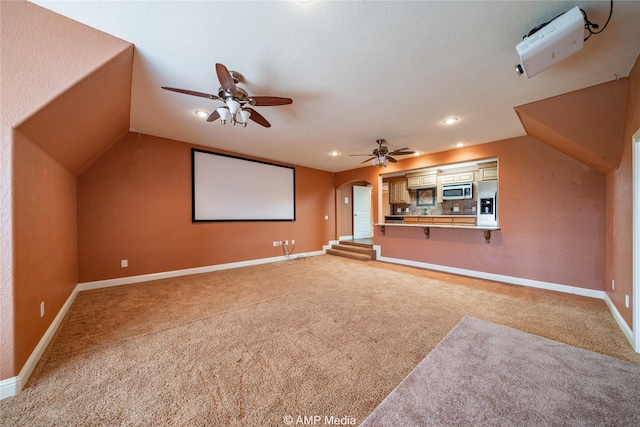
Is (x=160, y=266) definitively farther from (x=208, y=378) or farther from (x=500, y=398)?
(x=500, y=398)

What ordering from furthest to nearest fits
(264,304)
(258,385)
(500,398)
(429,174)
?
(429,174) → (264,304) → (258,385) → (500,398)

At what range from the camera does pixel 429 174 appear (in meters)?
6.44

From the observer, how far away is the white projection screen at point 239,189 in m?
4.62

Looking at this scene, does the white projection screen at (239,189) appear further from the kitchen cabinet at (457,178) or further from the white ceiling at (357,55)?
the kitchen cabinet at (457,178)

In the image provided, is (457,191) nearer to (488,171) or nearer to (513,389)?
(488,171)

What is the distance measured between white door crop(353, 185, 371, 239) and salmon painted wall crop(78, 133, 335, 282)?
3.93 m

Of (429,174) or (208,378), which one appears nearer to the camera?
(208,378)

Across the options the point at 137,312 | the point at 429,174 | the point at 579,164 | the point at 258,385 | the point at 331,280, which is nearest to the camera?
the point at 258,385

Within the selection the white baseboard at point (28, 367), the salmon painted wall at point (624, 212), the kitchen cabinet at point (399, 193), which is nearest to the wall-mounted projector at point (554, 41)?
the salmon painted wall at point (624, 212)

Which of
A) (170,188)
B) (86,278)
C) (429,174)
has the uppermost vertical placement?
(429,174)

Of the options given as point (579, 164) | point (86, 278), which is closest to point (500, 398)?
point (579, 164)

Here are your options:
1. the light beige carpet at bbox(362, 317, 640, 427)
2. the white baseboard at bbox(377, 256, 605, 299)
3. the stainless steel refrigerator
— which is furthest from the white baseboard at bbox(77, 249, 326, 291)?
the stainless steel refrigerator

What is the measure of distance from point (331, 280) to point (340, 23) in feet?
11.7

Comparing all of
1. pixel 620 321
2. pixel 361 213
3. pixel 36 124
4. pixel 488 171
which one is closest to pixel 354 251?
pixel 361 213
